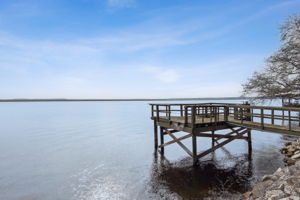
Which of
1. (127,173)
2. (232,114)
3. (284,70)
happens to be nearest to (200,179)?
(127,173)

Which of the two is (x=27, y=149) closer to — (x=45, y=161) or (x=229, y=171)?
(x=45, y=161)

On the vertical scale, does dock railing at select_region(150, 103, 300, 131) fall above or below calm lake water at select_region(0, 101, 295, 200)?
above

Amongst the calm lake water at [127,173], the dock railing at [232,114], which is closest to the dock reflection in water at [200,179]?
the calm lake water at [127,173]

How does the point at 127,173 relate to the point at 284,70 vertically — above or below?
below

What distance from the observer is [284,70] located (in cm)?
1236

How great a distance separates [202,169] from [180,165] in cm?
141

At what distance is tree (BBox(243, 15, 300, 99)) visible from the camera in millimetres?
11875

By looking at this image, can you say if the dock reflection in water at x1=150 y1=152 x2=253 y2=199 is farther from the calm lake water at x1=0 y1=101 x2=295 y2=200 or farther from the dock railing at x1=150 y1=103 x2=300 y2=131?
the dock railing at x1=150 y1=103 x2=300 y2=131

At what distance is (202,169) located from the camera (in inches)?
409

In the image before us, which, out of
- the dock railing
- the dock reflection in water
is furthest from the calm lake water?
the dock railing

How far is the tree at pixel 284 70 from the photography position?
11.9m

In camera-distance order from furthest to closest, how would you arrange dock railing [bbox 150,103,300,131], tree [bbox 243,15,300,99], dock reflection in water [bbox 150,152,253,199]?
1. tree [bbox 243,15,300,99]
2. dock railing [bbox 150,103,300,131]
3. dock reflection in water [bbox 150,152,253,199]

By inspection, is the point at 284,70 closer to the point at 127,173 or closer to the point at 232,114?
the point at 232,114

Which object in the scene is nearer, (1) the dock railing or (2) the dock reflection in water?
(2) the dock reflection in water
